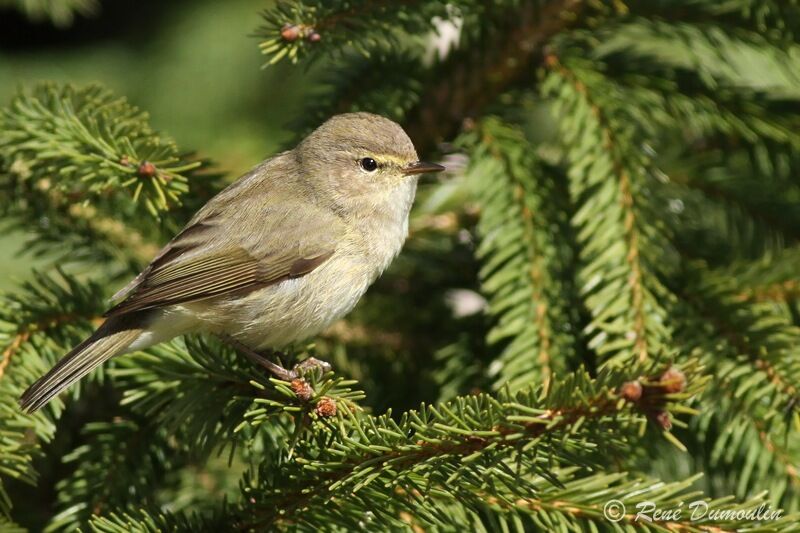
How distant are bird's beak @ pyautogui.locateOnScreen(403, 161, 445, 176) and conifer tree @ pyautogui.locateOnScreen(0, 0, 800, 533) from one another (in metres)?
0.13

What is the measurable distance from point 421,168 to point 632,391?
165 cm

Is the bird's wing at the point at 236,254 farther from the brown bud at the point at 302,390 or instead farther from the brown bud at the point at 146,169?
the brown bud at the point at 302,390

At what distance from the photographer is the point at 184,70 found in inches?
192

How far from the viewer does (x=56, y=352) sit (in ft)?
8.61

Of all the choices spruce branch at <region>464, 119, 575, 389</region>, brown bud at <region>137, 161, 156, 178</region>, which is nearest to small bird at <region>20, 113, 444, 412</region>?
spruce branch at <region>464, 119, 575, 389</region>

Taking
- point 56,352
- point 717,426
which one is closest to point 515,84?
point 717,426

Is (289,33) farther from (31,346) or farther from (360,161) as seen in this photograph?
(31,346)

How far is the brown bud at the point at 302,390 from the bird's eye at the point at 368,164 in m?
1.28

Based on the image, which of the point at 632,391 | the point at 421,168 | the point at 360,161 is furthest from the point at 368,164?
the point at 632,391

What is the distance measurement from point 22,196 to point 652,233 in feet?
6.59

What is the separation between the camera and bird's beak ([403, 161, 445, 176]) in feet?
10.00

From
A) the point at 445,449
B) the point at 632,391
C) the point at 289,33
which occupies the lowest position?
the point at 445,449

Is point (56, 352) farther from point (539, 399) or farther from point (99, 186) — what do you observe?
point (539, 399)

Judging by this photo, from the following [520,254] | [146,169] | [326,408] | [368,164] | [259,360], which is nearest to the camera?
[326,408]
